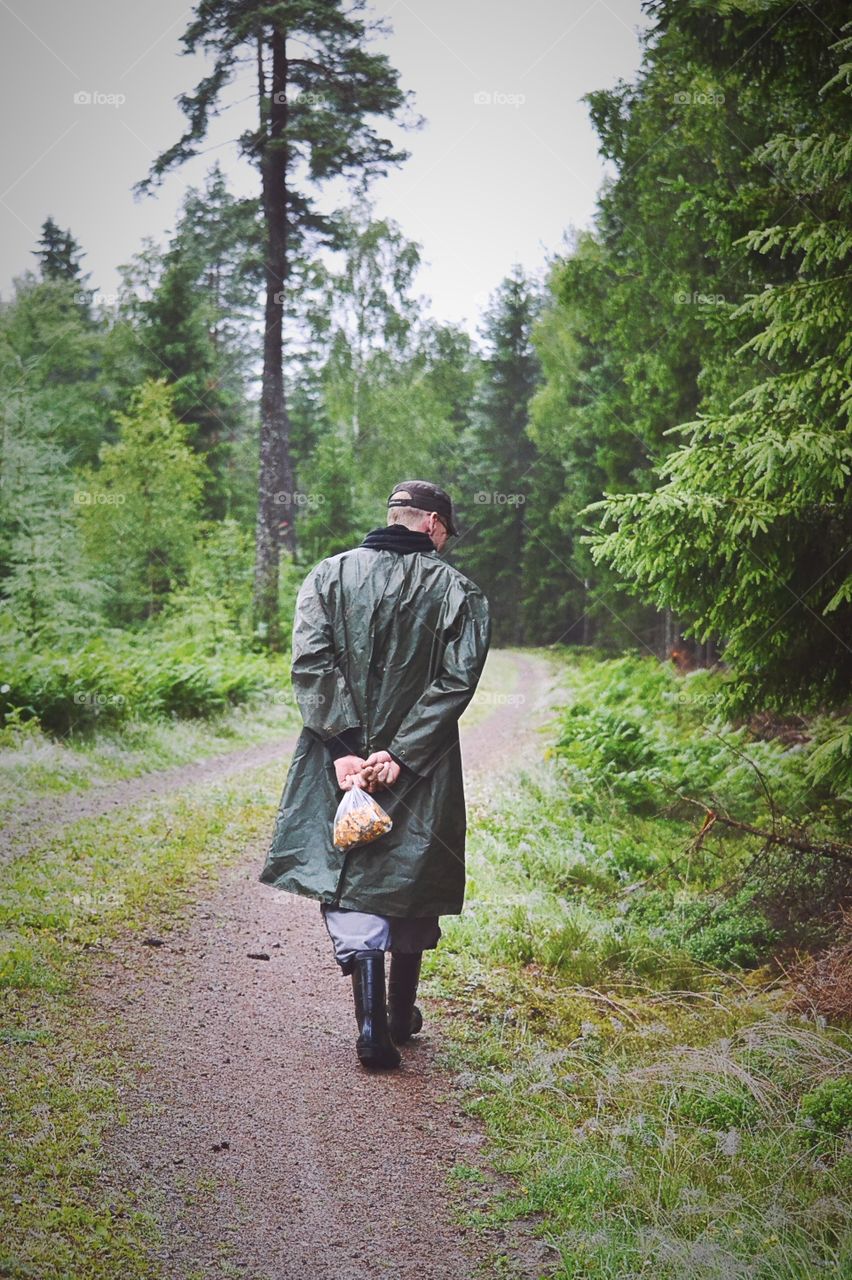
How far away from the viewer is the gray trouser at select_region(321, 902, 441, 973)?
381 cm

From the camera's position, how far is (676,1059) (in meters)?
3.87

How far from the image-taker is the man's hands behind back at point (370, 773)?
378 cm

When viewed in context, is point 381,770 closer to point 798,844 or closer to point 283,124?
point 798,844

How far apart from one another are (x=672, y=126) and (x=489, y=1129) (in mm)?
12700

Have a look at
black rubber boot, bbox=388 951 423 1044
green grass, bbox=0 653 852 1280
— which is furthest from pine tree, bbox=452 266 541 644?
black rubber boot, bbox=388 951 423 1044

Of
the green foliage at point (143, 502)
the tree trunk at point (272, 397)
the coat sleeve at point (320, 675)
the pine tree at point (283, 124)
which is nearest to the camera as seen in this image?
the coat sleeve at point (320, 675)

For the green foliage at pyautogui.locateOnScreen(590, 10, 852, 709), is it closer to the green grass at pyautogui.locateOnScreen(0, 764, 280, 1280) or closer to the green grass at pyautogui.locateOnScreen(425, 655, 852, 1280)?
the green grass at pyautogui.locateOnScreen(425, 655, 852, 1280)

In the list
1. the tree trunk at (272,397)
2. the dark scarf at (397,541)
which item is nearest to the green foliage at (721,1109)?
the dark scarf at (397,541)

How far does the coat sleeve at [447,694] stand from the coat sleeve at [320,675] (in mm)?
240

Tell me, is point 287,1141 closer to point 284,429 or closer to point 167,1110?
point 167,1110

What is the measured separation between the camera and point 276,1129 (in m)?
3.32

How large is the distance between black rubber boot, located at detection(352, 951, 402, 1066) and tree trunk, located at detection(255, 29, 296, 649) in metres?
12.6

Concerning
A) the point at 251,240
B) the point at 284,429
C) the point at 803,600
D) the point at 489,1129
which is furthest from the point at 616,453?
the point at 489,1129

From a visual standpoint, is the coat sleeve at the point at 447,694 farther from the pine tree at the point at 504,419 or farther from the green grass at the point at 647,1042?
the pine tree at the point at 504,419
